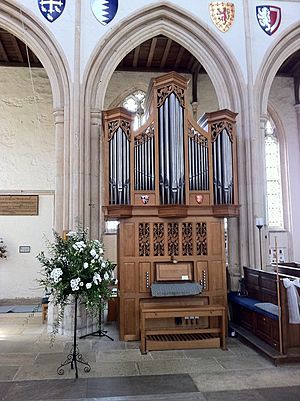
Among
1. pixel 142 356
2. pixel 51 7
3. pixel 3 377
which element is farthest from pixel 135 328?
pixel 51 7

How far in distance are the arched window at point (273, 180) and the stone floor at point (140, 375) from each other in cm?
560

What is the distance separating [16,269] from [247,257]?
5.73 m

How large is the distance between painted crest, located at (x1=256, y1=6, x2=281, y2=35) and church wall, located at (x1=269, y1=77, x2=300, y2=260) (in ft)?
11.6

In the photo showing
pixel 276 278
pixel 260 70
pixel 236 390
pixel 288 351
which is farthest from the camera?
pixel 260 70

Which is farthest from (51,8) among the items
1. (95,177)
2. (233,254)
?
(233,254)

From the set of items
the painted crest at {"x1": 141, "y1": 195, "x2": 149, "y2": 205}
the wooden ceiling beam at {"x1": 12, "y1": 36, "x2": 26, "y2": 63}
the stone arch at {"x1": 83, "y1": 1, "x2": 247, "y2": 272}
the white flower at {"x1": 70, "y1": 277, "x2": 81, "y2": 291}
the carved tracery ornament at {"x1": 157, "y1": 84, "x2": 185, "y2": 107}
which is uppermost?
the wooden ceiling beam at {"x1": 12, "y1": 36, "x2": 26, "y2": 63}

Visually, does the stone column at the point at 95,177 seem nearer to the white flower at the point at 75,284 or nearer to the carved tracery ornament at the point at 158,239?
the carved tracery ornament at the point at 158,239

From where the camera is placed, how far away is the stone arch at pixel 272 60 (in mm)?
7320

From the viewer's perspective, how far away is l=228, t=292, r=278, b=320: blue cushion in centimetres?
512

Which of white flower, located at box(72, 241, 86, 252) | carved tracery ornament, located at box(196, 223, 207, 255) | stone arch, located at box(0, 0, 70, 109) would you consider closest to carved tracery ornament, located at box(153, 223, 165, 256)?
carved tracery ornament, located at box(196, 223, 207, 255)

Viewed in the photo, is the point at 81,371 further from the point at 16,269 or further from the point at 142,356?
the point at 16,269

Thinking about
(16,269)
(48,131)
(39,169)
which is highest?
(48,131)

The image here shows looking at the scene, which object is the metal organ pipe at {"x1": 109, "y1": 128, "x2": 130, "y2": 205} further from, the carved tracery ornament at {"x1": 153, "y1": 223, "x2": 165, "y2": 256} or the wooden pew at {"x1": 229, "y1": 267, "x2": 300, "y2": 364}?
the wooden pew at {"x1": 229, "y1": 267, "x2": 300, "y2": 364}

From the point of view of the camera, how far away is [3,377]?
430 centimetres
